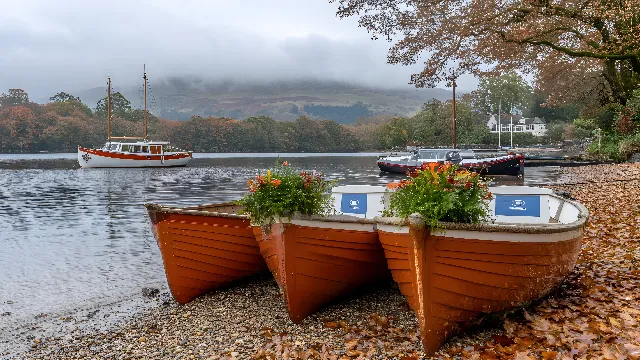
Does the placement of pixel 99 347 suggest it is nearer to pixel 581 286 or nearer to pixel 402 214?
pixel 402 214

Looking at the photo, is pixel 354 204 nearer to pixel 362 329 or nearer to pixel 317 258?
pixel 317 258

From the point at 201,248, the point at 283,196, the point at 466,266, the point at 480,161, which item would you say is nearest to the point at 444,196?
the point at 466,266

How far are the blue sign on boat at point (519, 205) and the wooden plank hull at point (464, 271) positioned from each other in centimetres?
226

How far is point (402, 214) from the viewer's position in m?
6.74

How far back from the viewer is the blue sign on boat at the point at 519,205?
9453mm

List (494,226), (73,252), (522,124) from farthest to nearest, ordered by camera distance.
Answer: (522,124), (73,252), (494,226)

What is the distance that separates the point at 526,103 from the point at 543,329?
152 m

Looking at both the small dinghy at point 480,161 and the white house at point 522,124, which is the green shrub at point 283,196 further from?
the white house at point 522,124

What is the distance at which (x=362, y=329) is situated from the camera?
765cm

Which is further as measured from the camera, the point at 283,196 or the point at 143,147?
the point at 143,147

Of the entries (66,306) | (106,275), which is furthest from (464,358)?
(106,275)

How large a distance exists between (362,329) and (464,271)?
80.3 inches

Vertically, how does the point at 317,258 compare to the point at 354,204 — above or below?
below

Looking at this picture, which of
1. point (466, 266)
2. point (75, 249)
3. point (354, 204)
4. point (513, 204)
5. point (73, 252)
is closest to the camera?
point (466, 266)
